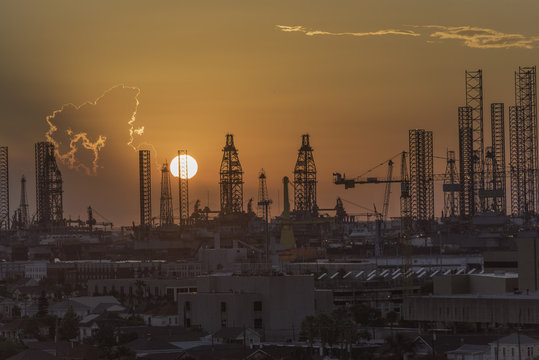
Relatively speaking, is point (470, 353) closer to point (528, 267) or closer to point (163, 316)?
point (528, 267)

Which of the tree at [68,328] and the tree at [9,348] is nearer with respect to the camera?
the tree at [9,348]

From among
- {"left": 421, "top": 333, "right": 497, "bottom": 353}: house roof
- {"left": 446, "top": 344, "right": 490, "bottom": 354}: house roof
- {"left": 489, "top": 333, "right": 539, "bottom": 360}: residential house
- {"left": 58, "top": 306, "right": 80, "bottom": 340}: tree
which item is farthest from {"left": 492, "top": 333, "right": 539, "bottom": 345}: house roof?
{"left": 58, "top": 306, "right": 80, "bottom": 340}: tree

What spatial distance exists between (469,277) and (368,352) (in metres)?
32.1

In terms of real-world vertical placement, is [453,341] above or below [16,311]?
above

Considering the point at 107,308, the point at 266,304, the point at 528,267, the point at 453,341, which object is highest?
the point at 528,267

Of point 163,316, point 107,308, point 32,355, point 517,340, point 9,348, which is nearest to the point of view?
point 517,340

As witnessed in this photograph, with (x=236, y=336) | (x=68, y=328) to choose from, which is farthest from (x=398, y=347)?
(x=68, y=328)

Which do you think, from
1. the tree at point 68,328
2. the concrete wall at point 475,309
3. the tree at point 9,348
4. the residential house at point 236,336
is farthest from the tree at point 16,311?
the concrete wall at point 475,309

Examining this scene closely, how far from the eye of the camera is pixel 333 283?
446ft

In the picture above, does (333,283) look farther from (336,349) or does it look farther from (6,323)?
(336,349)

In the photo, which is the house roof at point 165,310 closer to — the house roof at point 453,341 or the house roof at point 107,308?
the house roof at point 107,308

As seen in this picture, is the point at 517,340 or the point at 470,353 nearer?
the point at 517,340

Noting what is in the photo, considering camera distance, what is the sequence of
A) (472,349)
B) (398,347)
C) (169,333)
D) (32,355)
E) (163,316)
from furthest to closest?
1. (163,316)
2. (169,333)
3. (32,355)
4. (398,347)
5. (472,349)

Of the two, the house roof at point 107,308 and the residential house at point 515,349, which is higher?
the residential house at point 515,349
